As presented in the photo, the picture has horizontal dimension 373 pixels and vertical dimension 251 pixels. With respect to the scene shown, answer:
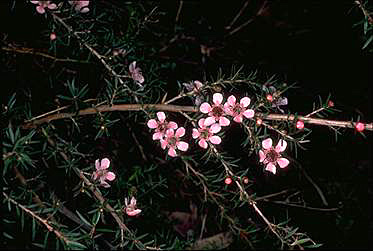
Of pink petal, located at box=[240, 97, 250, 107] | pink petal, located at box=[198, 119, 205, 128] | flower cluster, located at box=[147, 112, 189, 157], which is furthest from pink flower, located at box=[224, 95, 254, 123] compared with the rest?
flower cluster, located at box=[147, 112, 189, 157]

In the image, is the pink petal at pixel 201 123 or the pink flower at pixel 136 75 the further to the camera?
the pink flower at pixel 136 75

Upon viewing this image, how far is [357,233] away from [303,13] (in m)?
1.98

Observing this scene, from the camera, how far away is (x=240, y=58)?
3.67 m

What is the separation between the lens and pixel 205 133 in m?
2.00

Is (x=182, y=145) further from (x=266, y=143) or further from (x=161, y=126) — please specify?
(x=266, y=143)

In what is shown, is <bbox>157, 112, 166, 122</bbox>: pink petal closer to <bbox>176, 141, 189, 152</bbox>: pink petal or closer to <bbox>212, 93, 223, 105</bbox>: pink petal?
<bbox>176, 141, 189, 152</bbox>: pink petal

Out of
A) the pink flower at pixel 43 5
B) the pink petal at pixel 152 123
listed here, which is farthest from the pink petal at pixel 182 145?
the pink flower at pixel 43 5

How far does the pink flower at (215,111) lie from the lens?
1957mm

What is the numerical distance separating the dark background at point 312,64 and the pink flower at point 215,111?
123 cm

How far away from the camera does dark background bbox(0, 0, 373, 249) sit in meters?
3.52

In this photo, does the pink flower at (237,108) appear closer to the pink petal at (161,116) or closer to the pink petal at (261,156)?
the pink petal at (261,156)

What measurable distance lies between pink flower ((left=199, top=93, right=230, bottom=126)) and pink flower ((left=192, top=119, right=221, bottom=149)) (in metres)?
0.03

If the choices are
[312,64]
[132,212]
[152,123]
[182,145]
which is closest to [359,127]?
[182,145]

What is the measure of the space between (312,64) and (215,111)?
7.40 feet
